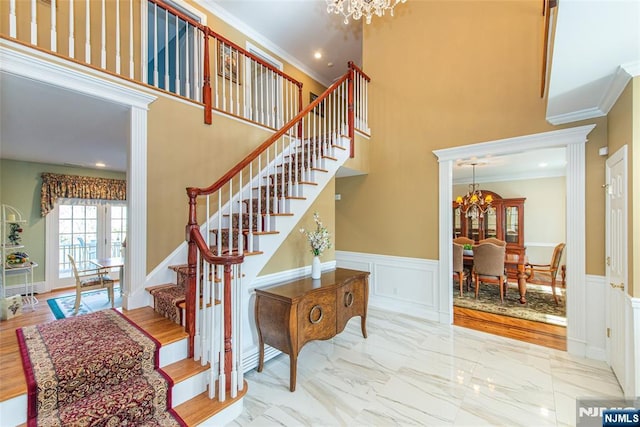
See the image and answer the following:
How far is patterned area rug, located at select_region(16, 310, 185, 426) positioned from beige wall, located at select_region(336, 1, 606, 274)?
3.50 metres

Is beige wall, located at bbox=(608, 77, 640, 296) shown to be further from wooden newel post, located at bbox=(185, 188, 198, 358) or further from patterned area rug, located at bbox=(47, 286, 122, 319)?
patterned area rug, located at bbox=(47, 286, 122, 319)

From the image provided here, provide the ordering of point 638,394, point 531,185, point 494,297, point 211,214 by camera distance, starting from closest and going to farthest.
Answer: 1. point 638,394
2. point 211,214
3. point 494,297
4. point 531,185

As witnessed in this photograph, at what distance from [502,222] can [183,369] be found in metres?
8.72

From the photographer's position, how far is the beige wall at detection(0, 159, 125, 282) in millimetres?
4727

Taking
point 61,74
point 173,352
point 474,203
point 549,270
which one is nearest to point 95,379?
point 173,352

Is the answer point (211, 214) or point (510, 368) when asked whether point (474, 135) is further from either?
point (211, 214)

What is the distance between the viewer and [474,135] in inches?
145

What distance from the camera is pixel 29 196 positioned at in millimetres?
4918

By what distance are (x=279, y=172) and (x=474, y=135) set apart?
278cm

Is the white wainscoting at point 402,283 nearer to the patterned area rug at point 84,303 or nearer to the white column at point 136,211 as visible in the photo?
the white column at point 136,211

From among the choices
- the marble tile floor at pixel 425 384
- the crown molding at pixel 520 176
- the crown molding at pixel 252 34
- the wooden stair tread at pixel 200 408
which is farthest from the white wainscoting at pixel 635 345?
the crown molding at pixel 520 176

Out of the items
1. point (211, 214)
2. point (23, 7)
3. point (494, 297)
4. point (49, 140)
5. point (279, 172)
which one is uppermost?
point (23, 7)

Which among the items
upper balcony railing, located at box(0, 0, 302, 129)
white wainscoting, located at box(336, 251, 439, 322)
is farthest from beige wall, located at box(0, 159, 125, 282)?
white wainscoting, located at box(336, 251, 439, 322)

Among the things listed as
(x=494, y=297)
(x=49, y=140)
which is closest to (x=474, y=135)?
(x=494, y=297)
